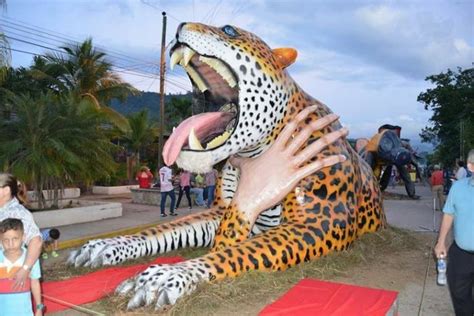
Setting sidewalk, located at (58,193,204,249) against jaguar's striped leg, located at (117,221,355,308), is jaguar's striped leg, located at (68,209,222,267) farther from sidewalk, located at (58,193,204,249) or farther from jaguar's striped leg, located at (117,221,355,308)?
sidewalk, located at (58,193,204,249)

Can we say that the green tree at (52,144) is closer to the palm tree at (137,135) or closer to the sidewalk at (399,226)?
the sidewalk at (399,226)

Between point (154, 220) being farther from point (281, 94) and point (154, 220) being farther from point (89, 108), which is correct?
point (281, 94)

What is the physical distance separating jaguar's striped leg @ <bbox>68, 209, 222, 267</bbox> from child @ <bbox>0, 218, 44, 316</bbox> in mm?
2158

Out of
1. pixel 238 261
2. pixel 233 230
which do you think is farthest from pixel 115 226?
pixel 238 261

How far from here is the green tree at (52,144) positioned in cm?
987

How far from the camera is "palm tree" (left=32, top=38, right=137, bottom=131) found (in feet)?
76.1

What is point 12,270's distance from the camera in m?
3.28

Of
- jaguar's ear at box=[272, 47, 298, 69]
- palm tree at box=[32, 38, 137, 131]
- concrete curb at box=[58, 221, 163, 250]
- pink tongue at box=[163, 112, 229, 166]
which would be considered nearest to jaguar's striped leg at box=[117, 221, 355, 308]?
pink tongue at box=[163, 112, 229, 166]

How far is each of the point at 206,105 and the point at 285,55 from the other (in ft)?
3.49

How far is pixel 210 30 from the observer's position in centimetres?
→ 509

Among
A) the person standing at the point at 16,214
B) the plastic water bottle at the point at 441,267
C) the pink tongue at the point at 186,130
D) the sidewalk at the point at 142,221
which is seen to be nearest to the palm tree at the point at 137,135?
the sidewalk at the point at 142,221

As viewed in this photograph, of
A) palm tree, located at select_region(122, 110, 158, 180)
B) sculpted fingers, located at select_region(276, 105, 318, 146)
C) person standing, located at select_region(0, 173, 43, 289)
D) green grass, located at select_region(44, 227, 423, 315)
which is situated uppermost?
palm tree, located at select_region(122, 110, 158, 180)

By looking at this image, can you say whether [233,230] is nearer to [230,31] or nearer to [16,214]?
[230,31]

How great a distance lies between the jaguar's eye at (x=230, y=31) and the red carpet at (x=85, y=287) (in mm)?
2677
